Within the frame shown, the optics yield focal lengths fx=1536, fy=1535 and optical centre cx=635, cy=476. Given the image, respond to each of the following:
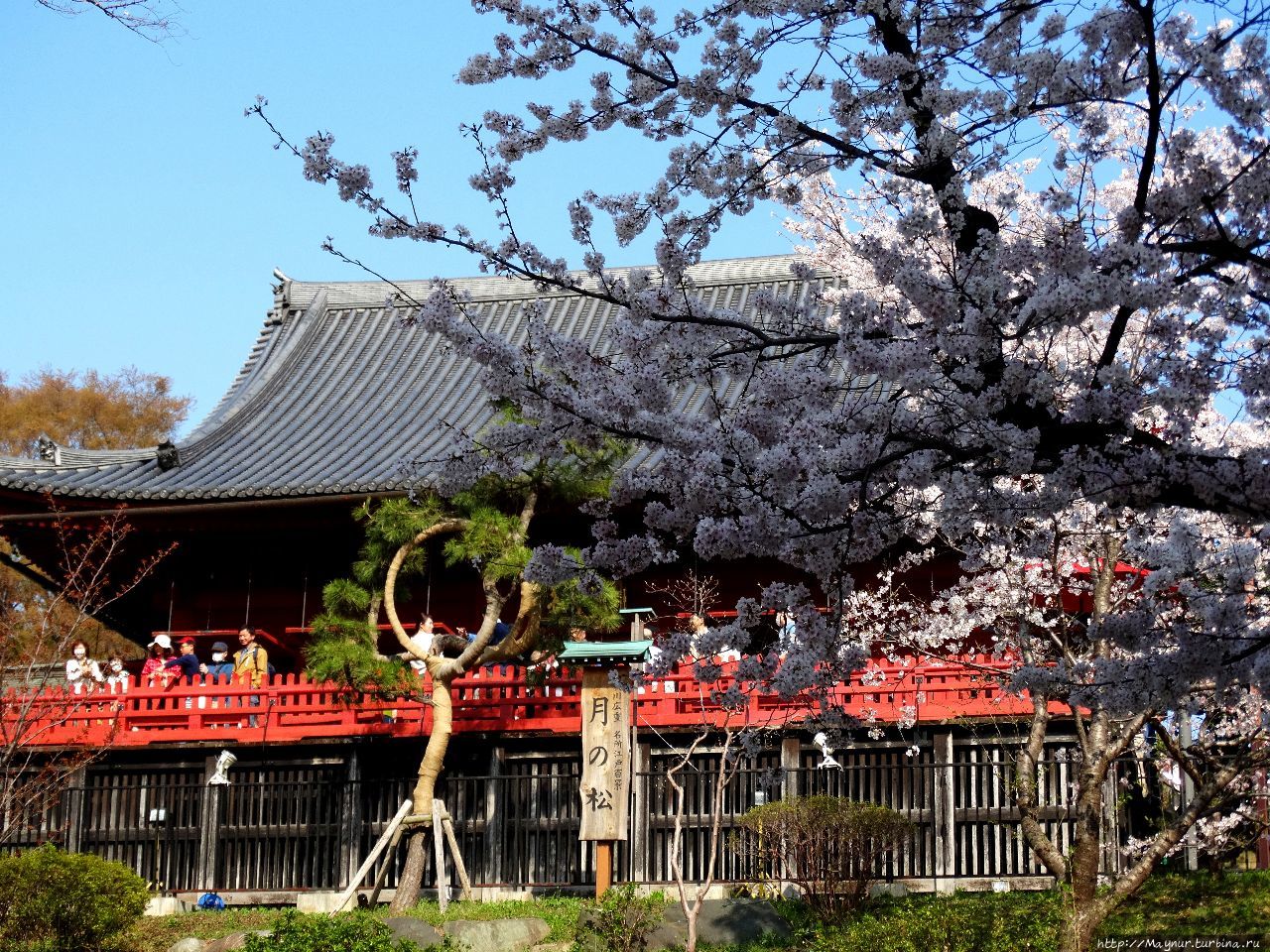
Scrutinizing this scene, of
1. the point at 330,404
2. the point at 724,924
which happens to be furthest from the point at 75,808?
the point at 330,404

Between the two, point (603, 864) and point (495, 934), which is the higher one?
point (603, 864)

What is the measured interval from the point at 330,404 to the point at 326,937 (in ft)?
49.4

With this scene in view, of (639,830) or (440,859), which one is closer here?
(440,859)

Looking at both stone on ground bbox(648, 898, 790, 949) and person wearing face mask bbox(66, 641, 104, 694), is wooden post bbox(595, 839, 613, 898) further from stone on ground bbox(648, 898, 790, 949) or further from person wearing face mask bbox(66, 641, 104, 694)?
person wearing face mask bbox(66, 641, 104, 694)

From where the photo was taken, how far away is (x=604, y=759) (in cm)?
1316

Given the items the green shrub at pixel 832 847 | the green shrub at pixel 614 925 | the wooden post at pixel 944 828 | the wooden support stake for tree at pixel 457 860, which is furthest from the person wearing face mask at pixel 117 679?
the wooden post at pixel 944 828

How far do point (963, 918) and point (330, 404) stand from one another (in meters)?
16.1

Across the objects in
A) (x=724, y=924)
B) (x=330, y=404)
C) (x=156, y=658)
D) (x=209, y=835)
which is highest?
(x=330, y=404)

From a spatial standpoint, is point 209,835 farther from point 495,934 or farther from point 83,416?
point 83,416

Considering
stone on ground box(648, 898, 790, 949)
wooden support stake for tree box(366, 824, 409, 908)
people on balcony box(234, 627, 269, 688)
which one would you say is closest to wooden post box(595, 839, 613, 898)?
stone on ground box(648, 898, 790, 949)

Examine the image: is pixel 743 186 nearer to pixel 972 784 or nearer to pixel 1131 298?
pixel 1131 298

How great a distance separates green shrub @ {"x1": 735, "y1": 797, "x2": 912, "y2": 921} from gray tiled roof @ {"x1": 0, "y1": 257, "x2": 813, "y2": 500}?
21.9 ft

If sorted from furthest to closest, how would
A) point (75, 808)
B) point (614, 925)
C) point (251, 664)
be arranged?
1. point (251, 664)
2. point (75, 808)
3. point (614, 925)

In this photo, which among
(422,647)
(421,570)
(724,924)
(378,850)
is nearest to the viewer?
(724,924)
